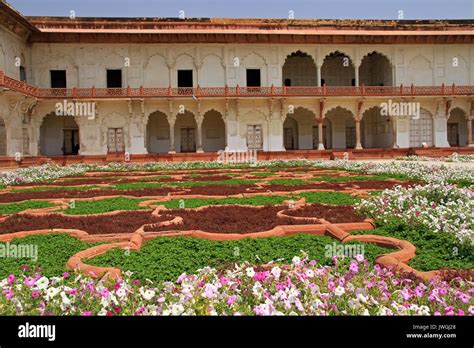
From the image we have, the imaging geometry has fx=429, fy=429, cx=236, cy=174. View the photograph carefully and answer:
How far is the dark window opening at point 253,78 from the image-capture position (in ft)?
88.4

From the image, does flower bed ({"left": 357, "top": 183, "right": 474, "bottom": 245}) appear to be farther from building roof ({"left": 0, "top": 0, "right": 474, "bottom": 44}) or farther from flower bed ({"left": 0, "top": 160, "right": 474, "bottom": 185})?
building roof ({"left": 0, "top": 0, "right": 474, "bottom": 44})

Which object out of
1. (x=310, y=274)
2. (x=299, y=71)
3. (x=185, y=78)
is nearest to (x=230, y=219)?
(x=310, y=274)

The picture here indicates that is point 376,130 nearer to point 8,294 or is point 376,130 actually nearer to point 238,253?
point 238,253

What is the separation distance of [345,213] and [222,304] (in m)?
3.91

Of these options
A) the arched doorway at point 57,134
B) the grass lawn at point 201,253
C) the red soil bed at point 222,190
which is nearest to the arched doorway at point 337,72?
the arched doorway at point 57,134

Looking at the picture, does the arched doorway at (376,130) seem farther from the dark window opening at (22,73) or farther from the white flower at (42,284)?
the white flower at (42,284)

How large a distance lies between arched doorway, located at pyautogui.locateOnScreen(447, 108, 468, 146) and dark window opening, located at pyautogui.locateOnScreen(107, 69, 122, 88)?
71.2 feet

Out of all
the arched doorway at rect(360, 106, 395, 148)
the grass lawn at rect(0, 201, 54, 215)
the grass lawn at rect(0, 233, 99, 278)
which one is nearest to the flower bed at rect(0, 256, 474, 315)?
the grass lawn at rect(0, 233, 99, 278)

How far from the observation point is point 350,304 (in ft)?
7.38

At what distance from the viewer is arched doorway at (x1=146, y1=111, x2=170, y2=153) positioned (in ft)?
89.8

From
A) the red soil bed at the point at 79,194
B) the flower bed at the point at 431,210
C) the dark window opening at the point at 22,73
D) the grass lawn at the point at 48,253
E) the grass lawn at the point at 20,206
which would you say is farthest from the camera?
the dark window opening at the point at 22,73

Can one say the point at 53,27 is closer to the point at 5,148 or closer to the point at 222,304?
the point at 5,148

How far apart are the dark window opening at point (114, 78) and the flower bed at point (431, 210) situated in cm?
2303

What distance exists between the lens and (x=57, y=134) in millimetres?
26391
